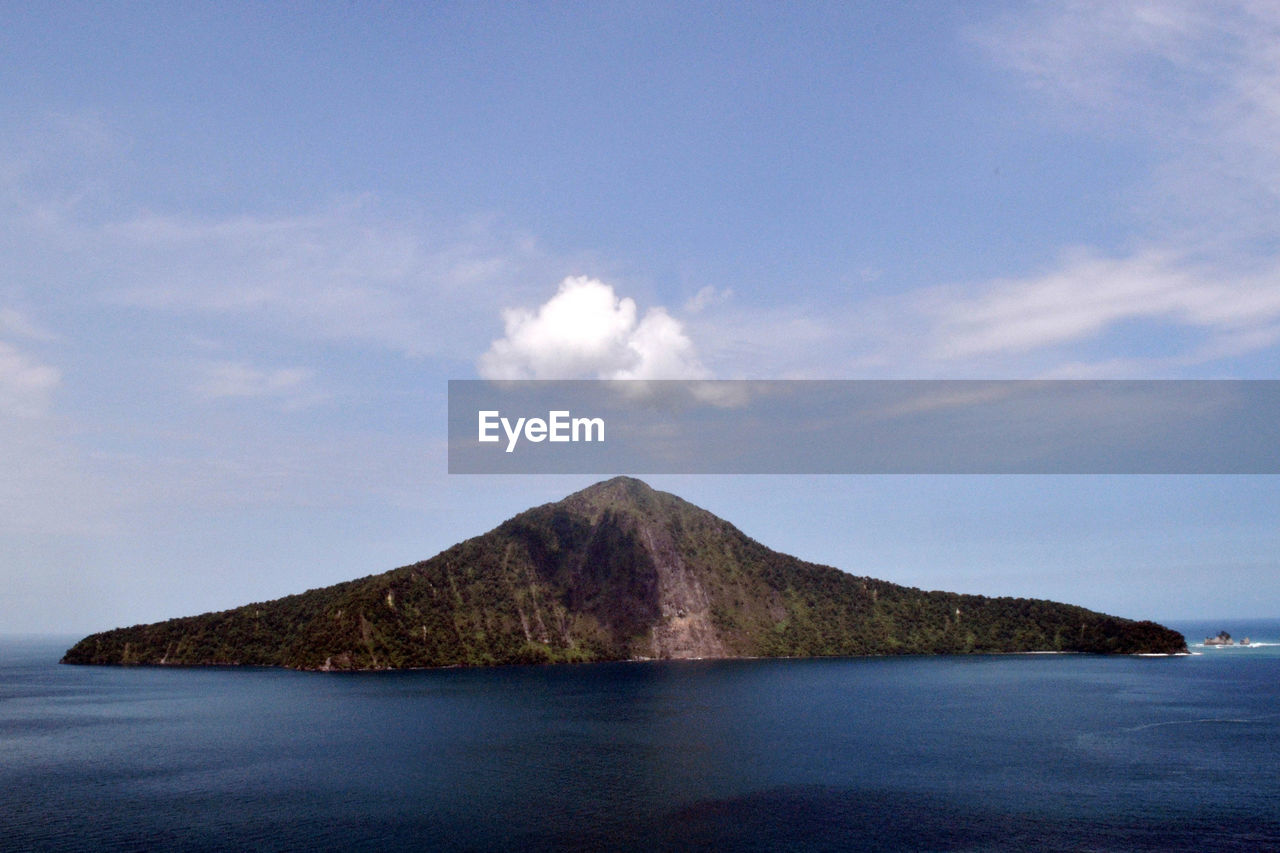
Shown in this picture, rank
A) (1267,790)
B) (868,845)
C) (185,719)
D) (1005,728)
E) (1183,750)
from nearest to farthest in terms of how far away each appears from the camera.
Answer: (868,845)
(1267,790)
(1183,750)
(1005,728)
(185,719)

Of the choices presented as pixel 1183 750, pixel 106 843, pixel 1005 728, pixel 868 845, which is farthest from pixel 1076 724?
pixel 106 843

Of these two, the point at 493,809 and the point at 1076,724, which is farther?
the point at 1076,724

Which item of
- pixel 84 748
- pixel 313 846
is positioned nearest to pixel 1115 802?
pixel 313 846

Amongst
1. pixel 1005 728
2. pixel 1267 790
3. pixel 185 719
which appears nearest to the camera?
pixel 1267 790

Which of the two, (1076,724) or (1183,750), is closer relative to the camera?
(1183,750)

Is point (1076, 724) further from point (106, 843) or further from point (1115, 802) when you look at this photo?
point (106, 843)

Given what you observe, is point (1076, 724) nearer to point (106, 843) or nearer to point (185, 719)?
point (106, 843)
